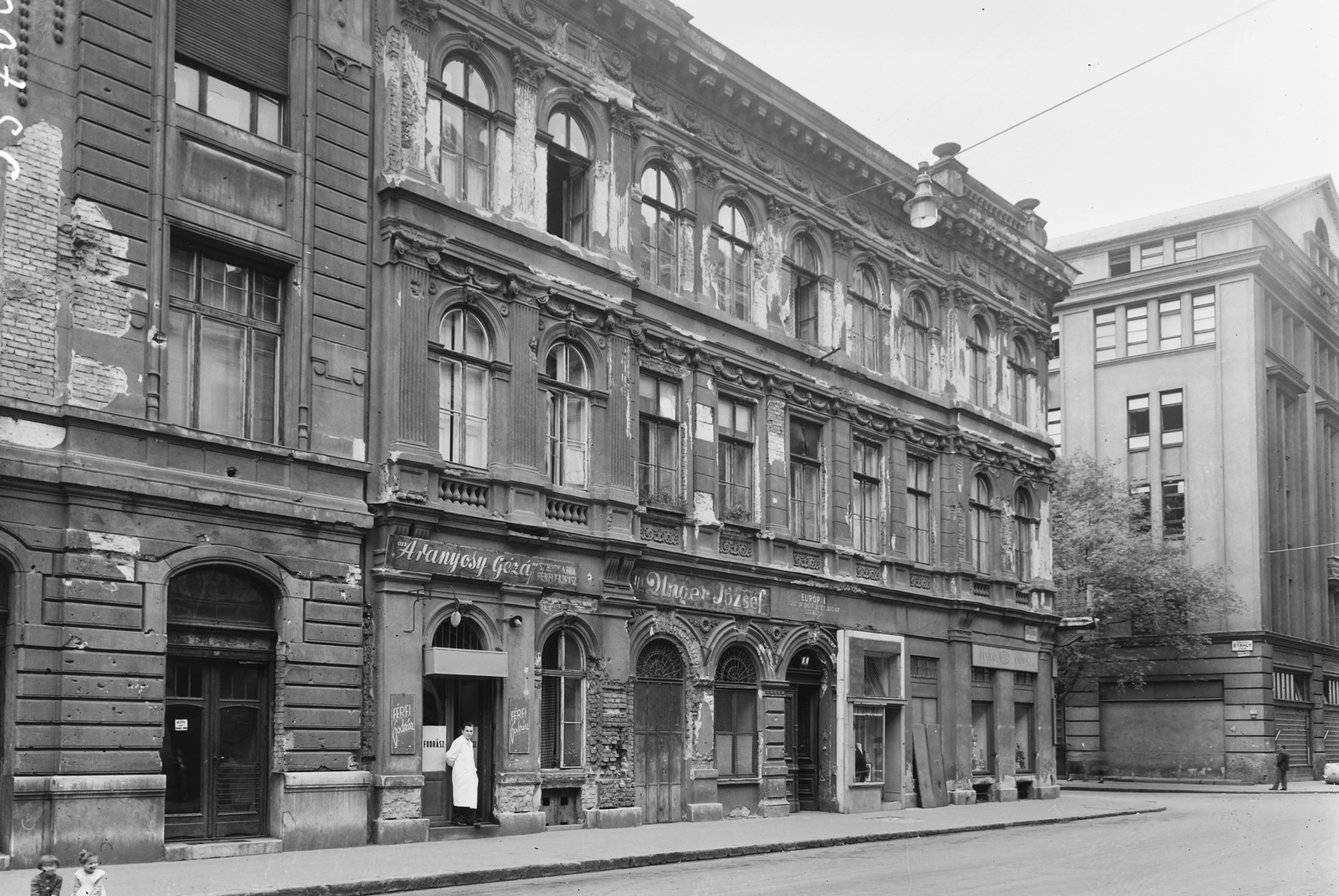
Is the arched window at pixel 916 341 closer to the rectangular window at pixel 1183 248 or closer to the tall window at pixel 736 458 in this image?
the tall window at pixel 736 458

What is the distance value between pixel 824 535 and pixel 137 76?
1694 centimetres

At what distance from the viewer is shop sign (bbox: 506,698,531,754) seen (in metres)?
21.8

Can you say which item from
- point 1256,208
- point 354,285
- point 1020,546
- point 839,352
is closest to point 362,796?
point 354,285

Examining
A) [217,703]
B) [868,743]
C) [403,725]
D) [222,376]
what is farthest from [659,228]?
[217,703]

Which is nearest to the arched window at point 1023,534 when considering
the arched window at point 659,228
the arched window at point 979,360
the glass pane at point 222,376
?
the arched window at point 979,360

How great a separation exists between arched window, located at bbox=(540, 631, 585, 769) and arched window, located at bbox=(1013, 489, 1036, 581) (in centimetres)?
1717

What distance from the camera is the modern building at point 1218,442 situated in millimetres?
52750

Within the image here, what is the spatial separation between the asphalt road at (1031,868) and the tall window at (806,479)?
704 centimetres

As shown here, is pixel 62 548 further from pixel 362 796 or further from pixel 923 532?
pixel 923 532

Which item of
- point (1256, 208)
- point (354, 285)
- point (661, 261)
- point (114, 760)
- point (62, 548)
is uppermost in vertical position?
point (1256, 208)

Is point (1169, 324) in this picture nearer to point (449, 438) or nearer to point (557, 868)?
point (449, 438)

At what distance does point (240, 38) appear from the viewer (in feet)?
64.1

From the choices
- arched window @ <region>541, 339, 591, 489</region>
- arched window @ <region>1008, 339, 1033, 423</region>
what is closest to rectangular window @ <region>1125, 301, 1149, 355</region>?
arched window @ <region>1008, 339, 1033, 423</region>

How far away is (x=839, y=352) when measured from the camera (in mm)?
30844
